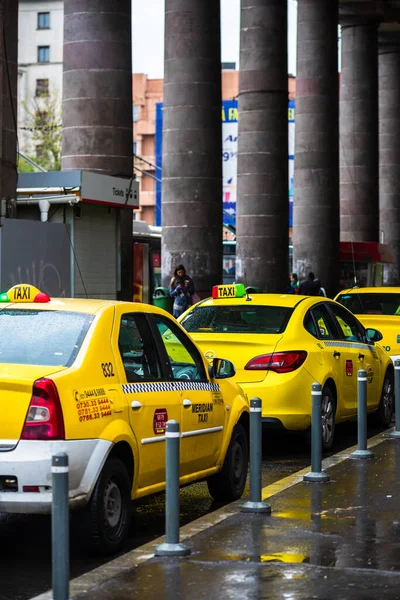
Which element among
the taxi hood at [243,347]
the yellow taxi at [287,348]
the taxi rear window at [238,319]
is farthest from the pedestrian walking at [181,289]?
the taxi hood at [243,347]

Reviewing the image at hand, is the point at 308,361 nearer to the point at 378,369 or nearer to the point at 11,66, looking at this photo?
the point at 378,369

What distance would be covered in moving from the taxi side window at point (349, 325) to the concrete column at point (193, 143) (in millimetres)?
15111

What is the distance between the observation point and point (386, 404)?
15.9 meters

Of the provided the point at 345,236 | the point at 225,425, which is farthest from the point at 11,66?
the point at 345,236

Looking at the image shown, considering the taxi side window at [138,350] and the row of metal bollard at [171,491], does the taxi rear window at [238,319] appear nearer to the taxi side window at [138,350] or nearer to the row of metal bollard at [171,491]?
the row of metal bollard at [171,491]

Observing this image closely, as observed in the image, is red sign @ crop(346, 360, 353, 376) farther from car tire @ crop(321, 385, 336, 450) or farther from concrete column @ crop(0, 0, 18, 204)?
concrete column @ crop(0, 0, 18, 204)

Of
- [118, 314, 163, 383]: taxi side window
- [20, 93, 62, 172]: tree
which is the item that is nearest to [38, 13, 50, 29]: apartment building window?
[20, 93, 62, 172]: tree

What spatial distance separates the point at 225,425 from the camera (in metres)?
9.88

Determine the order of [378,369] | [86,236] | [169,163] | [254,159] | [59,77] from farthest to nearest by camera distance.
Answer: [59,77] < [254,159] < [169,163] < [86,236] < [378,369]

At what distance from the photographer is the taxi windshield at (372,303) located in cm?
1938

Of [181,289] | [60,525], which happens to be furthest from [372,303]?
[60,525]

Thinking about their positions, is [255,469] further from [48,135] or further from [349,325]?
[48,135]

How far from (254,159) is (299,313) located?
22.3 metres

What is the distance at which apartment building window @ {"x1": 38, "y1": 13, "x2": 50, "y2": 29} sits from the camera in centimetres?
11962
